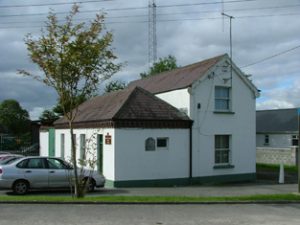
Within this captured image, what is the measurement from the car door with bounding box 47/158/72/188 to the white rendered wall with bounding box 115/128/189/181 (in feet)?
10.3

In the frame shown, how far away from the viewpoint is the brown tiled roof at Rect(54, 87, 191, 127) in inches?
844

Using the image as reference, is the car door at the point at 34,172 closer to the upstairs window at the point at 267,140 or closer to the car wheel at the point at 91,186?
the car wheel at the point at 91,186

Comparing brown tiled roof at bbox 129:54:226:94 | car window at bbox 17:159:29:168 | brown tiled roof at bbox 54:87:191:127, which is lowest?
car window at bbox 17:159:29:168

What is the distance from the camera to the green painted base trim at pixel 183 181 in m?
21.1

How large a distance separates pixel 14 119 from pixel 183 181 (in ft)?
178

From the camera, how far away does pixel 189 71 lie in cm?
2588

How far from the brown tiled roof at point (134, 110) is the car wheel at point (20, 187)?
492 centimetres

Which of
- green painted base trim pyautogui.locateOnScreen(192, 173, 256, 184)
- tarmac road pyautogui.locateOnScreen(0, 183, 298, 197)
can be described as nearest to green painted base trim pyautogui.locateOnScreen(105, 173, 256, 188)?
green painted base trim pyautogui.locateOnScreen(192, 173, 256, 184)

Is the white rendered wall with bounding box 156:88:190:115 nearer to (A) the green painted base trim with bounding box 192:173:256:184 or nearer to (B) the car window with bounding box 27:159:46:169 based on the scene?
(A) the green painted base trim with bounding box 192:173:256:184

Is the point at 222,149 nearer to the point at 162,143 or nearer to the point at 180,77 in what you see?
the point at 162,143

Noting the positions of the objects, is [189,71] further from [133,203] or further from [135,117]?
[133,203]

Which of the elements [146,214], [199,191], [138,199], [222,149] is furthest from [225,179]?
[146,214]

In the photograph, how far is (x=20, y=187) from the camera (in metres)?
17.6

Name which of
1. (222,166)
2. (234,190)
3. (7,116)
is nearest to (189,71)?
(222,166)
